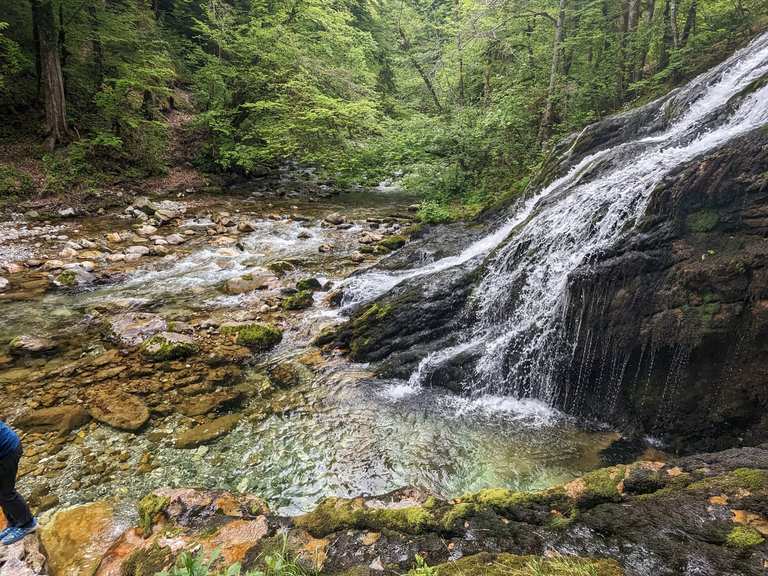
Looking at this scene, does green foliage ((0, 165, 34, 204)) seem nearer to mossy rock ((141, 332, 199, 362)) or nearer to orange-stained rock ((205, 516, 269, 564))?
mossy rock ((141, 332, 199, 362))

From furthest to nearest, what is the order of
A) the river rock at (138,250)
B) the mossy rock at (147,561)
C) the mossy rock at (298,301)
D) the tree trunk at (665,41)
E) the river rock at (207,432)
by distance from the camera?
the tree trunk at (665,41), the river rock at (138,250), the mossy rock at (298,301), the river rock at (207,432), the mossy rock at (147,561)

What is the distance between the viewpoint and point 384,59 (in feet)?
92.8

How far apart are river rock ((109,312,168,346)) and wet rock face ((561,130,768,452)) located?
24.9ft

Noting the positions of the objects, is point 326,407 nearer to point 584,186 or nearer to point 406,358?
point 406,358

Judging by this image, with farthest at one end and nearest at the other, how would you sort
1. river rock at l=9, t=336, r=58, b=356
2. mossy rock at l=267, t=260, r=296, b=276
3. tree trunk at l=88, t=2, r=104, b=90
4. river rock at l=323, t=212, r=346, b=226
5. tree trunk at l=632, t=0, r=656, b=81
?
tree trunk at l=88, t=2, r=104, b=90 → river rock at l=323, t=212, r=346, b=226 → tree trunk at l=632, t=0, r=656, b=81 → mossy rock at l=267, t=260, r=296, b=276 → river rock at l=9, t=336, r=58, b=356

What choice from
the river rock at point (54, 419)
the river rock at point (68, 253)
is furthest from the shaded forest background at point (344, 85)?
the river rock at point (54, 419)

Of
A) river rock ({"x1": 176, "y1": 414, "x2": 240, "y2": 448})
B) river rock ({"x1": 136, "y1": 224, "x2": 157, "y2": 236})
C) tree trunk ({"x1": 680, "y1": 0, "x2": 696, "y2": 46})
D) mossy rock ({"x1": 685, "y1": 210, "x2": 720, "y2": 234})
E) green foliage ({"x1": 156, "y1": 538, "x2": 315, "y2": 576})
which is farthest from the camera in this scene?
river rock ({"x1": 136, "y1": 224, "x2": 157, "y2": 236})

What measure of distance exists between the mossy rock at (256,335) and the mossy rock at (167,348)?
0.77 meters

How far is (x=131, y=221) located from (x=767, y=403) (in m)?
16.9

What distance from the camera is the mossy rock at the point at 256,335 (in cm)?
783

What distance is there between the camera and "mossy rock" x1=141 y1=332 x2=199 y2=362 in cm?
721

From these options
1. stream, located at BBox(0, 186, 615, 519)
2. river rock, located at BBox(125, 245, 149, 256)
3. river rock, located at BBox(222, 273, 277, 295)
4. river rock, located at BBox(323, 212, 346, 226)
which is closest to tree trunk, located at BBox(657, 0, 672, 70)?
stream, located at BBox(0, 186, 615, 519)

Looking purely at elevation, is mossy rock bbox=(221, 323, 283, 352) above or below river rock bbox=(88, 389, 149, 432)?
above

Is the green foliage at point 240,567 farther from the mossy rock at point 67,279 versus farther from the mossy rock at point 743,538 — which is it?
the mossy rock at point 67,279
